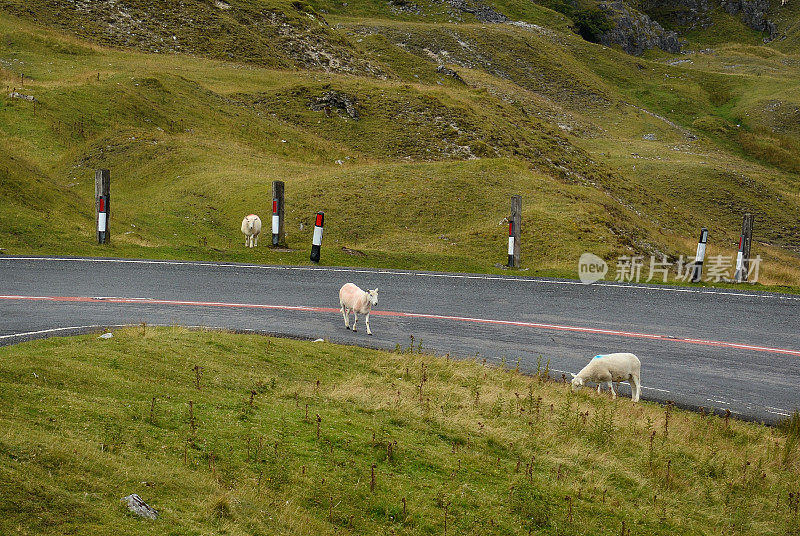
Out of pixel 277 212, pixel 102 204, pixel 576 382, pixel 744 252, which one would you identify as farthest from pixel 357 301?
pixel 744 252

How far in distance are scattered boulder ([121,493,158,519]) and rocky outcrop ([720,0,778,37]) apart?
715ft

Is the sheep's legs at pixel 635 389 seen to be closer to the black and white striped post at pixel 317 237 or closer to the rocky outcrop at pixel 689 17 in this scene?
the black and white striped post at pixel 317 237

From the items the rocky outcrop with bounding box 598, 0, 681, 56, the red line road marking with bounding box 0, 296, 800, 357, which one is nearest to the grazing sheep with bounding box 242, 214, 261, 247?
the red line road marking with bounding box 0, 296, 800, 357

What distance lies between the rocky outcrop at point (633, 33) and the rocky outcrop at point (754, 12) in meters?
40.0

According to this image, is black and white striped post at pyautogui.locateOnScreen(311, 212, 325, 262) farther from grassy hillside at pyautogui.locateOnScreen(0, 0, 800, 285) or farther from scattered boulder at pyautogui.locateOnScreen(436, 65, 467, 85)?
scattered boulder at pyautogui.locateOnScreen(436, 65, 467, 85)

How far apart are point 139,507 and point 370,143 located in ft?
168

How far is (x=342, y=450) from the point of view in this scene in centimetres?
886

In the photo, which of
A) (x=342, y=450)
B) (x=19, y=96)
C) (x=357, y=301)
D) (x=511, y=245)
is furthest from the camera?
(x=19, y=96)

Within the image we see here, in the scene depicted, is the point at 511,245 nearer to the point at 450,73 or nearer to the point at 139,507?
the point at 139,507

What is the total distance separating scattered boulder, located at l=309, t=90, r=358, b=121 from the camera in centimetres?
5988

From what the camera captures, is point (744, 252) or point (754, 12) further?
point (754, 12)

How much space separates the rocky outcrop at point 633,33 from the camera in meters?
149

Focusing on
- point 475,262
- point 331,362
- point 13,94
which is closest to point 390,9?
point 13,94

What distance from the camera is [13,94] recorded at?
142 ft
